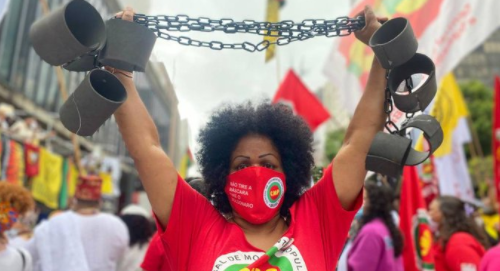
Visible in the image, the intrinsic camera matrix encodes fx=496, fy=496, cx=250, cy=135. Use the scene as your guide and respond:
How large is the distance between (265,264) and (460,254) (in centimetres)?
288

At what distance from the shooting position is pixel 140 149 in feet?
6.79

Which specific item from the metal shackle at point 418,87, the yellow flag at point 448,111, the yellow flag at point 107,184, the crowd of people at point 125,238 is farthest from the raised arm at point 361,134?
the yellow flag at point 107,184

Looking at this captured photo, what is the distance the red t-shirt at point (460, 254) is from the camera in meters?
4.11

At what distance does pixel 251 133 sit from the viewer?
2.35 m

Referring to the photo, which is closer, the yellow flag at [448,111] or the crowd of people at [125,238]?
the crowd of people at [125,238]

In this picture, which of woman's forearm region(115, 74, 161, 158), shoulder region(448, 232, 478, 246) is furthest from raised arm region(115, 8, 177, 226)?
shoulder region(448, 232, 478, 246)

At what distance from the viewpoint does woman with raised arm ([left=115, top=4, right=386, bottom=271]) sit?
2.01 m

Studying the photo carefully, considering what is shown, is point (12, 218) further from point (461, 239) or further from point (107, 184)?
point (107, 184)

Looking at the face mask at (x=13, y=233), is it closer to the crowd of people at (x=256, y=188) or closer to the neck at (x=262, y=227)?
the crowd of people at (x=256, y=188)

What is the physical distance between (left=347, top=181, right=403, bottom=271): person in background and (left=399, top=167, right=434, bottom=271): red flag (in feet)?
0.76

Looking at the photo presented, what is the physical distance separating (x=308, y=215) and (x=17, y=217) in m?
2.53

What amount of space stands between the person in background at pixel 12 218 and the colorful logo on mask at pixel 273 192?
209 centimetres

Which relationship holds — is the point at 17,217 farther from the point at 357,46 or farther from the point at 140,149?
the point at 357,46

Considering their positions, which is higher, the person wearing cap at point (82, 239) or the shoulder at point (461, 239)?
the shoulder at point (461, 239)
